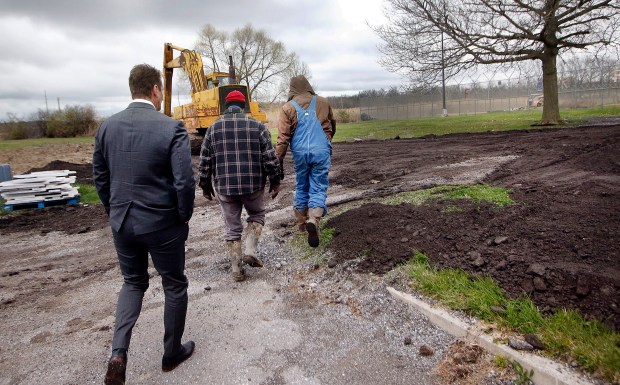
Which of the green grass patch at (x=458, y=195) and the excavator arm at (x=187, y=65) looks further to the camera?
the excavator arm at (x=187, y=65)

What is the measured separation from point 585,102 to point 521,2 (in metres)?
26.7

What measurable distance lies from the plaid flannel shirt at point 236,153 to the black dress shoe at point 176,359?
1.68 m

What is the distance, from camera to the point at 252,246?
15.7 ft

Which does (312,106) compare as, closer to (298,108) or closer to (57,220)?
(298,108)

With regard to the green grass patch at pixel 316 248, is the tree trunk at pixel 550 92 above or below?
above

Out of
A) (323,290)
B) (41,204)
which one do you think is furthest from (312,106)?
(41,204)

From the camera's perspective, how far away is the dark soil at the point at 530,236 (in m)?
3.17

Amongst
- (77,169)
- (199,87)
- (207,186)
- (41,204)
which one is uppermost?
(199,87)

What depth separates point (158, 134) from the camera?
2889mm

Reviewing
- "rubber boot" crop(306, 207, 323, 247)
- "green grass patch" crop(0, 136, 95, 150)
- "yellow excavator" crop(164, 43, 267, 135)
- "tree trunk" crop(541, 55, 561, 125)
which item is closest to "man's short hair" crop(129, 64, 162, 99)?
"rubber boot" crop(306, 207, 323, 247)

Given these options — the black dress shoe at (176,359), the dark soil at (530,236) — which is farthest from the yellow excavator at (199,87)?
the black dress shoe at (176,359)

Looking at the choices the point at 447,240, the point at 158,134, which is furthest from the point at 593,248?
the point at 158,134

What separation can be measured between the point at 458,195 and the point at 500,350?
3.30 m

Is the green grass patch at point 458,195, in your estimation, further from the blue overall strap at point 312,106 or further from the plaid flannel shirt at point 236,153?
the plaid flannel shirt at point 236,153
